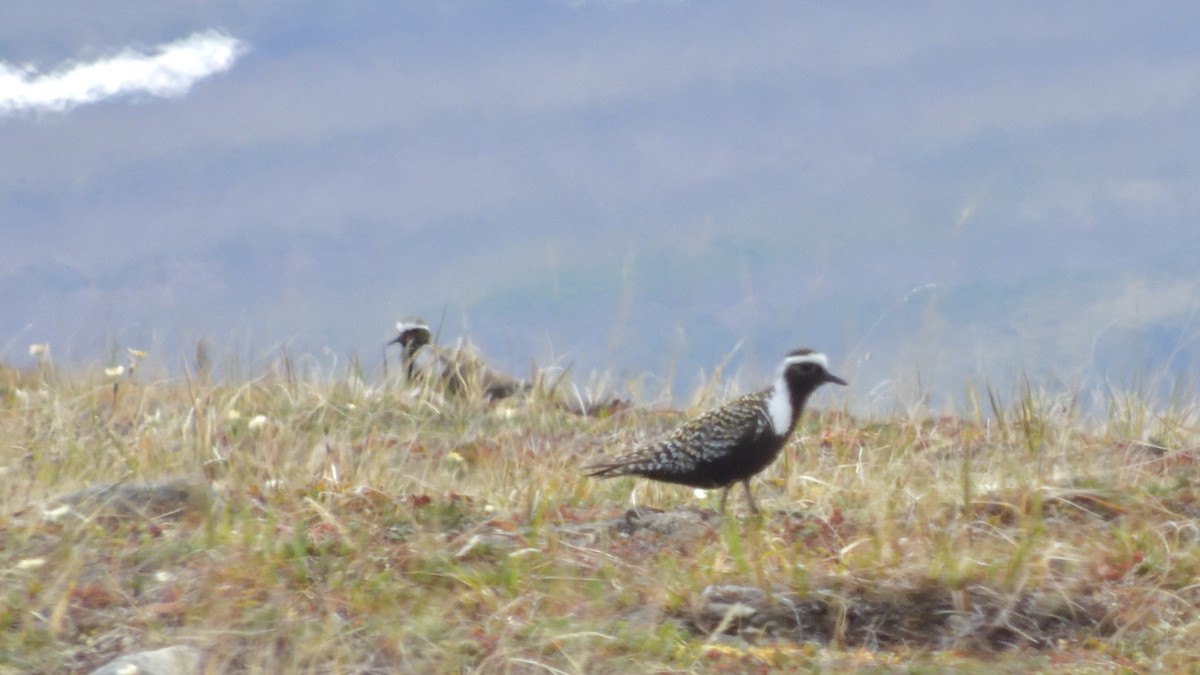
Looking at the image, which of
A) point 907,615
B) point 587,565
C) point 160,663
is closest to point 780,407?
point 587,565

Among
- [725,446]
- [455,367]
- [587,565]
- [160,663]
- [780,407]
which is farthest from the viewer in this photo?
[455,367]

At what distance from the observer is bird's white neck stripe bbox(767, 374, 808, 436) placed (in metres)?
7.18

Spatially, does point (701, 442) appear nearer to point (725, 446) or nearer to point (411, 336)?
point (725, 446)

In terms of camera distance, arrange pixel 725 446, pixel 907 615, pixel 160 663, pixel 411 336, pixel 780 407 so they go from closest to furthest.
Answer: pixel 160 663
pixel 907 615
pixel 725 446
pixel 780 407
pixel 411 336

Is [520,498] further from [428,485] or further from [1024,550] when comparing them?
[1024,550]

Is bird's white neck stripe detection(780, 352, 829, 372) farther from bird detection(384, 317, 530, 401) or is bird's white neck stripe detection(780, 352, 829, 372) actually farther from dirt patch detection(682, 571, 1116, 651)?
bird detection(384, 317, 530, 401)

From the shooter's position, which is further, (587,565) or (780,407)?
(780,407)

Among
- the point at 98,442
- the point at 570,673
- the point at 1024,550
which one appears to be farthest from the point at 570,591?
the point at 98,442

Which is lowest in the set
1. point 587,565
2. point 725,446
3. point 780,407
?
point 587,565

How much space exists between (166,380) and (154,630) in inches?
203

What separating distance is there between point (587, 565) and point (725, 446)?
1.47 meters

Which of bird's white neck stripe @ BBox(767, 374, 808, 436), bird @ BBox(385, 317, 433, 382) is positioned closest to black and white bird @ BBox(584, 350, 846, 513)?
bird's white neck stripe @ BBox(767, 374, 808, 436)

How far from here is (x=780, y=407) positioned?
728 cm

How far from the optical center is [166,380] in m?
9.96
